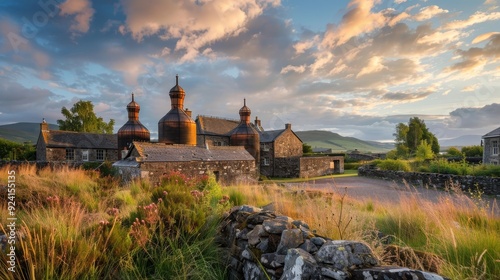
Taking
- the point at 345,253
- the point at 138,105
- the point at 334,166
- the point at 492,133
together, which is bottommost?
the point at 334,166

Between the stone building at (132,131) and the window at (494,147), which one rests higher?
the stone building at (132,131)

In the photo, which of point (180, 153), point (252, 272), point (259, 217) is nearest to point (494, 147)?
point (180, 153)

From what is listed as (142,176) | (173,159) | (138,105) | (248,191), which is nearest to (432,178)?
(248,191)

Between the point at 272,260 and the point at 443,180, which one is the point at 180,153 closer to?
the point at 272,260

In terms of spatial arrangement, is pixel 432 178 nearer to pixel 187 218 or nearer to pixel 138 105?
pixel 187 218

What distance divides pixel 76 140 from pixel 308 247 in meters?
36.9

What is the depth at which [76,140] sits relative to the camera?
3142 centimetres

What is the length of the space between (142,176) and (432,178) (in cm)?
1924

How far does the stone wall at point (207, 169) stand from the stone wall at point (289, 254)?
26.5ft

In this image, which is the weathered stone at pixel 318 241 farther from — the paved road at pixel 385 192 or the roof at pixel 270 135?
the roof at pixel 270 135

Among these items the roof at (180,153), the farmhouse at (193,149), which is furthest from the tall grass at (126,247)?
the farmhouse at (193,149)

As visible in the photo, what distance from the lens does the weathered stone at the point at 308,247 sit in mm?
2836

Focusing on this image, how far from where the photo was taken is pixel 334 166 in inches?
1288

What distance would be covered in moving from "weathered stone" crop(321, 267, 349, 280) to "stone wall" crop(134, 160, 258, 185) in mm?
9900
